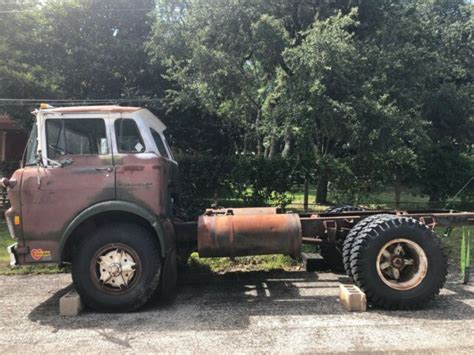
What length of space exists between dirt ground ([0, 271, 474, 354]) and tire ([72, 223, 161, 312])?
0.61 feet

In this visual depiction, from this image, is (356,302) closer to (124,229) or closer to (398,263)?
(398,263)

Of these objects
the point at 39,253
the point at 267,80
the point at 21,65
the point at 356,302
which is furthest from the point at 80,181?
the point at 21,65

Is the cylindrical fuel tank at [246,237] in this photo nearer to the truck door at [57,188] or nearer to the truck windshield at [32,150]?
the truck door at [57,188]

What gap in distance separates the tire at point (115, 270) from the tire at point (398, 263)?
8.45 feet

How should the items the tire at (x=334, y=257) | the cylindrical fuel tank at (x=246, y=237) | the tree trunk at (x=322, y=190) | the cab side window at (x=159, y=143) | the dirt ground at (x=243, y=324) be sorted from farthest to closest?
1. the tree trunk at (x=322, y=190)
2. the tire at (x=334, y=257)
3. the cab side window at (x=159, y=143)
4. the cylindrical fuel tank at (x=246, y=237)
5. the dirt ground at (x=243, y=324)

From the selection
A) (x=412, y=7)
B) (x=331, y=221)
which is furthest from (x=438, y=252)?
(x=412, y=7)

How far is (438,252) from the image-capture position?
6.16 metres

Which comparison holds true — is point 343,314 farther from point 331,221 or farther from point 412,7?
point 412,7

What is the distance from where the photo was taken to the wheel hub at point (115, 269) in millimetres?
5973

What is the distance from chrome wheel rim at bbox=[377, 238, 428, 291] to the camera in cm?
612

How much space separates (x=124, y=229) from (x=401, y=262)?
11.4 ft

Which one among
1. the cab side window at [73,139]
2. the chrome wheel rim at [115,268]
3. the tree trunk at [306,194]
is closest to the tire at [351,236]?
the chrome wheel rim at [115,268]

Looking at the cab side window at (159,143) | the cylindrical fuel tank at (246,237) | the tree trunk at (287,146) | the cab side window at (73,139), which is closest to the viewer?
the cab side window at (73,139)

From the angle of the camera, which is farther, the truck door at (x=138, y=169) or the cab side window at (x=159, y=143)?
the cab side window at (x=159, y=143)
